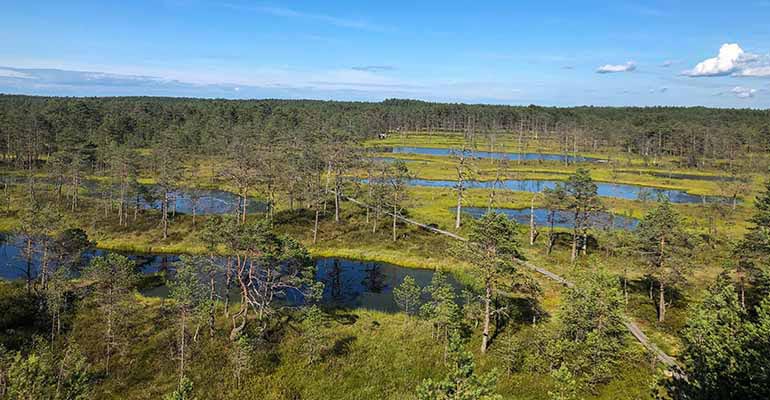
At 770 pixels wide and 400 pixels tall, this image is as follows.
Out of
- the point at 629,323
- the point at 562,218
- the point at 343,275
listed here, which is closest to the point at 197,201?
the point at 343,275

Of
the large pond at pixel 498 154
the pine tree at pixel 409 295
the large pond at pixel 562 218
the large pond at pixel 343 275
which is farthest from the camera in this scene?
the large pond at pixel 498 154

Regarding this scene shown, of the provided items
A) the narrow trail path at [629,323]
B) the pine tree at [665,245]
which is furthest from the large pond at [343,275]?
the pine tree at [665,245]

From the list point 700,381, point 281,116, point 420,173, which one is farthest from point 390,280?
point 281,116

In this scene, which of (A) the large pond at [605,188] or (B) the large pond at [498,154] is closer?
(A) the large pond at [605,188]

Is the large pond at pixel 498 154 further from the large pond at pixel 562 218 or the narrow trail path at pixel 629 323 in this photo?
the narrow trail path at pixel 629 323

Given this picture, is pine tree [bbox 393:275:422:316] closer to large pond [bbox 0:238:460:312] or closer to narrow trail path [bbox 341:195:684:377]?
large pond [bbox 0:238:460:312]

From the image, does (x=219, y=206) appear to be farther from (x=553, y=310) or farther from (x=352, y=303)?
(x=553, y=310)

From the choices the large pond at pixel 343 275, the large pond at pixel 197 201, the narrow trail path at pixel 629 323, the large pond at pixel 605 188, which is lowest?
the large pond at pixel 343 275
